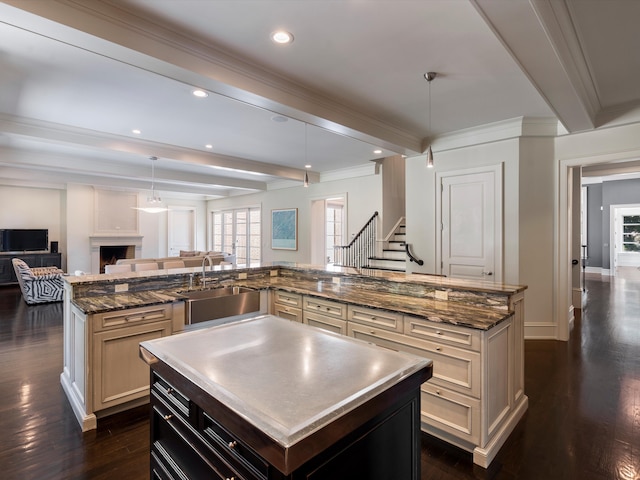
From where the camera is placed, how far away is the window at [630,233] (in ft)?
35.2

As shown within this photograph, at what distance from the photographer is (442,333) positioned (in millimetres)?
2250

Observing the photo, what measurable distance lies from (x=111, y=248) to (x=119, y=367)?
29.6 feet

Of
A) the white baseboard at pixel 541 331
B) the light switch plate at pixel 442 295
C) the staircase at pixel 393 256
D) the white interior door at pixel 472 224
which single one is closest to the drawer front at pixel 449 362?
the light switch plate at pixel 442 295

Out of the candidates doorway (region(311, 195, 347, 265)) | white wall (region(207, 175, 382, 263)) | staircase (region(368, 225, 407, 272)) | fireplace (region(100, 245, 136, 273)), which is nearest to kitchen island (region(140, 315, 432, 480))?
staircase (region(368, 225, 407, 272))

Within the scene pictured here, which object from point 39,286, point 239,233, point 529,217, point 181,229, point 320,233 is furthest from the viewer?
point 181,229

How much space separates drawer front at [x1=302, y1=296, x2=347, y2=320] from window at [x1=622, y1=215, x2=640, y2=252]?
12.6 m

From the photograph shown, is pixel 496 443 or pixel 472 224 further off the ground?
pixel 472 224

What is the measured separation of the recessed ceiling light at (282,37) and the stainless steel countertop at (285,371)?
2.13m

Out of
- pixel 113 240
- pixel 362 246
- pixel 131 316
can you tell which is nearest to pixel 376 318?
pixel 131 316

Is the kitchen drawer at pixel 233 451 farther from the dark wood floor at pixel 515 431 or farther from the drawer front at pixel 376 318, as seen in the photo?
the drawer front at pixel 376 318

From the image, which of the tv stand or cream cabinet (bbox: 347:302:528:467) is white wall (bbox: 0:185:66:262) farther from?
cream cabinet (bbox: 347:302:528:467)

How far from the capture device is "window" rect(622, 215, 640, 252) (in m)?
10.7

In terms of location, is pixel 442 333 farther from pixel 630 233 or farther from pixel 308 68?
pixel 630 233

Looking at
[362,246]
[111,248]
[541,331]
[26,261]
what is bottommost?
[541,331]
